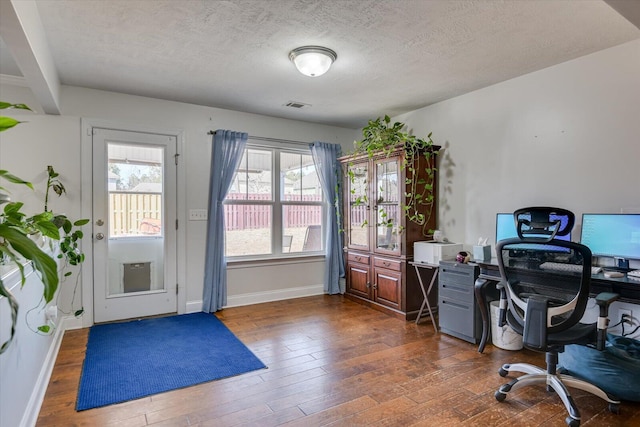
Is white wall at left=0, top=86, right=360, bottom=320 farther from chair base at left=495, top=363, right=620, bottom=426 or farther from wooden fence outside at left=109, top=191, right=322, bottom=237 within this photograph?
chair base at left=495, top=363, right=620, bottom=426

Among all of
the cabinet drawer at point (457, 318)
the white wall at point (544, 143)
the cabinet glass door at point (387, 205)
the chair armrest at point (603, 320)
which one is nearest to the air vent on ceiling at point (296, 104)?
the cabinet glass door at point (387, 205)

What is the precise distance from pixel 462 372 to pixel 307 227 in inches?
112

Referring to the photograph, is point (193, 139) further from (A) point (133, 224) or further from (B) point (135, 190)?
(A) point (133, 224)

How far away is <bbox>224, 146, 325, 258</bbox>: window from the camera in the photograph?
4500mm

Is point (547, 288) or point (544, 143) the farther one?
point (544, 143)

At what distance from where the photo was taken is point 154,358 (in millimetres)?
2859

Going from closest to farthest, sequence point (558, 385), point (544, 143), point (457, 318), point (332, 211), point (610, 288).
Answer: point (558, 385), point (610, 288), point (544, 143), point (457, 318), point (332, 211)

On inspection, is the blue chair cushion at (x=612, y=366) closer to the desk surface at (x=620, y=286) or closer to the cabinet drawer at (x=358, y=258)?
the desk surface at (x=620, y=286)

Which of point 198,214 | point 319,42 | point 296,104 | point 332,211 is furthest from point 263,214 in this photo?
point 319,42

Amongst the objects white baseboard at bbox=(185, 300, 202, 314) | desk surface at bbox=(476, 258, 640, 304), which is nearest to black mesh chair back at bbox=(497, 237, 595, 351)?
desk surface at bbox=(476, 258, 640, 304)

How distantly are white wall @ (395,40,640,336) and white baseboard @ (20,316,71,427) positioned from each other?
11.9 ft

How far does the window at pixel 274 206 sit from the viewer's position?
177 inches

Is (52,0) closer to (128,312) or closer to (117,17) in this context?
(117,17)

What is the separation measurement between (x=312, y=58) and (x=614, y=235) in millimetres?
2498
